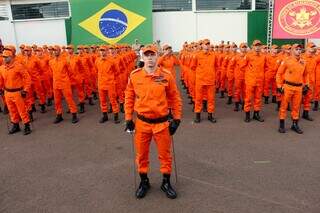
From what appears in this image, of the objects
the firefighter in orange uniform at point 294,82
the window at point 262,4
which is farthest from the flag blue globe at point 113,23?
the firefighter in orange uniform at point 294,82

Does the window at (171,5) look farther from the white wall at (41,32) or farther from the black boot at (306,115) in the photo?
the black boot at (306,115)

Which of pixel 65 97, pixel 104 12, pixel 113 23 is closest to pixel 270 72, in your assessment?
pixel 65 97

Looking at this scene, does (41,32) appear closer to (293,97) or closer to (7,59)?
(7,59)

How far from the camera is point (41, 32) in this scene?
20.6m

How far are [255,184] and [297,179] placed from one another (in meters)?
0.68

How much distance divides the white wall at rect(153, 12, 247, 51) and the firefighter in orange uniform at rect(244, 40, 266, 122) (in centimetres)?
1140

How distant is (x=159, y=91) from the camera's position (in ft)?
14.5

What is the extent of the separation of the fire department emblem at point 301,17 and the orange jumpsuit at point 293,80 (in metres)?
5.91

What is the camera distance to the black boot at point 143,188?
4.74m

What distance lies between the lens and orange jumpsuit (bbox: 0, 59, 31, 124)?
7.57m

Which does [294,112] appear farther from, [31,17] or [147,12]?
[31,17]

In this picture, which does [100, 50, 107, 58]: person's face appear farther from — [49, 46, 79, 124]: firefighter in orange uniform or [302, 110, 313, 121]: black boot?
[302, 110, 313, 121]: black boot

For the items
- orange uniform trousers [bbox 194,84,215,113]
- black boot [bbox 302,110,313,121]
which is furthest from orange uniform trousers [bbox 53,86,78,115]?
black boot [bbox 302,110,313,121]

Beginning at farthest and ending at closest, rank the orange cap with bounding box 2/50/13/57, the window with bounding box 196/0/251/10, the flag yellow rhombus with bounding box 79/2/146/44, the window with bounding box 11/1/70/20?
the window with bounding box 11/1/70/20 < the window with bounding box 196/0/251/10 < the flag yellow rhombus with bounding box 79/2/146/44 < the orange cap with bounding box 2/50/13/57
